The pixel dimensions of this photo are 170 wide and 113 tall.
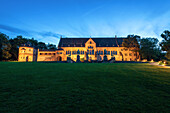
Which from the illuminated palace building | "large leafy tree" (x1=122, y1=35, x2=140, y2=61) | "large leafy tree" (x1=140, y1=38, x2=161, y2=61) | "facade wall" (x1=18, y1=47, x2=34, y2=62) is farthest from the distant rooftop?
"facade wall" (x1=18, y1=47, x2=34, y2=62)

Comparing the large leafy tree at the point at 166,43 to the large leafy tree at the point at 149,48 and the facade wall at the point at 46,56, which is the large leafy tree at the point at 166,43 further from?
the facade wall at the point at 46,56

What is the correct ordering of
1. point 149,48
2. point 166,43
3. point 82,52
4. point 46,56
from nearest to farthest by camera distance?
point 166,43 < point 149,48 < point 46,56 < point 82,52

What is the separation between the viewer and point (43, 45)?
2694 inches

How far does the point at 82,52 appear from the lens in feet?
165

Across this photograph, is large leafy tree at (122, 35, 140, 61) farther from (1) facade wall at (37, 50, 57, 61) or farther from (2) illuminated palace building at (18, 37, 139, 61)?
(1) facade wall at (37, 50, 57, 61)

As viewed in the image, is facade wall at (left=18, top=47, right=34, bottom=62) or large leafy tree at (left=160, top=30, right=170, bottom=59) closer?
large leafy tree at (left=160, top=30, right=170, bottom=59)

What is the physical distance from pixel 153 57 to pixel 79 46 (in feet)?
129

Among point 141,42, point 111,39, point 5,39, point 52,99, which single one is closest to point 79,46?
point 111,39

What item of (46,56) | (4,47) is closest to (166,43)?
(46,56)

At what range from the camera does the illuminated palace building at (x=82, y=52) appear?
4869cm

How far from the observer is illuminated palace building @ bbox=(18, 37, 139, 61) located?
48.7m

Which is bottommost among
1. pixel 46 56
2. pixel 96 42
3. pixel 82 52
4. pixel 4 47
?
pixel 46 56

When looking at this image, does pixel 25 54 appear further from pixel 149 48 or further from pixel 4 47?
pixel 149 48

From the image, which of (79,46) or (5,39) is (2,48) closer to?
(5,39)
